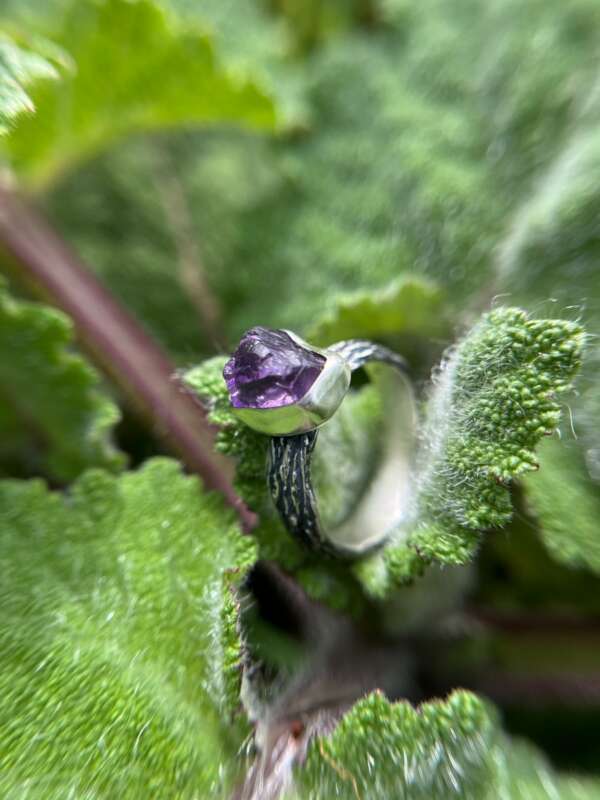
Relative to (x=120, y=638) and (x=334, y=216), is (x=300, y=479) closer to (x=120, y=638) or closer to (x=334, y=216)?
(x=120, y=638)

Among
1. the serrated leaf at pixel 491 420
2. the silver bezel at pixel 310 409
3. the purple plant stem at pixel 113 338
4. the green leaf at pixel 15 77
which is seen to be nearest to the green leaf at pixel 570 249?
the serrated leaf at pixel 491 420

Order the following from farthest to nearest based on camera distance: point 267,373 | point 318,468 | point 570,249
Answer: point 570,249, point 318,468, point 267,373

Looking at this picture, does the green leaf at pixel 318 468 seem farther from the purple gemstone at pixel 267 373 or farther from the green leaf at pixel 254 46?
the green leaf at pixel 254 46

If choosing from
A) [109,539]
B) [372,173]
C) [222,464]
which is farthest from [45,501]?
[372,173]

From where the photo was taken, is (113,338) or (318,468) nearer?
(318,468)

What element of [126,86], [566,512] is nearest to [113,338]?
[126,86]

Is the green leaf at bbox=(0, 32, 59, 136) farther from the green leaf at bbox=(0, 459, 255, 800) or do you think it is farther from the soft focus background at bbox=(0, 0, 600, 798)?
the green leaf at bbox=(0, 459, 255, 800)

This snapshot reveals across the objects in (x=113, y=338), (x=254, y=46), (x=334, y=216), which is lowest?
(x=113, y=338)

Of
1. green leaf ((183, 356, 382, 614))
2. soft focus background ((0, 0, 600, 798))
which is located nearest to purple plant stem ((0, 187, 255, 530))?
soft focus background ((0, 0, 600, 798))
